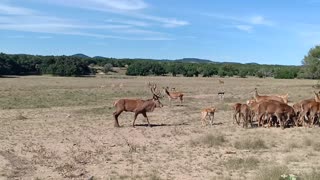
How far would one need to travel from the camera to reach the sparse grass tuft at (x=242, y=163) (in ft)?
50.4

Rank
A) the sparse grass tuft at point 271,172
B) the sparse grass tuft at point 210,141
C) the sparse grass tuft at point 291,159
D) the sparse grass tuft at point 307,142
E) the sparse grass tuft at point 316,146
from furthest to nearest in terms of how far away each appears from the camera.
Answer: the sparse grass tuft at point 210,141 → the sparse grass tuft at point 307,142 → the sparse grass tuft at point 316,146 → the sparse grass tuft at point 291,159 → the sparse grass tuft at point 271,172

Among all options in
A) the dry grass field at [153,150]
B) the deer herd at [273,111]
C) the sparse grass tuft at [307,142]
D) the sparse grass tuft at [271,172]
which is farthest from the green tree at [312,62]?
the sparse grass tuft at [271,172]

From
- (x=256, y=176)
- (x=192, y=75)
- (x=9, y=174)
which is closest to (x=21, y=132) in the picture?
(x=9, y=174)

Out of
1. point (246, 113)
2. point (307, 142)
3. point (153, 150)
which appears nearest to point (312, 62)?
point (246, 113)

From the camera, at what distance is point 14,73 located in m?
107

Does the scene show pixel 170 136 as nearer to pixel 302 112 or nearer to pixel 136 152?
pixel 136 152

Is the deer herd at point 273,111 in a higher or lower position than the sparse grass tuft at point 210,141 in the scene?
higher

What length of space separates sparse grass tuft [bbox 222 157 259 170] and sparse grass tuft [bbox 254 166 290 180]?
0.64 m

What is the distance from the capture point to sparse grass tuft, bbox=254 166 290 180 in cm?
1333

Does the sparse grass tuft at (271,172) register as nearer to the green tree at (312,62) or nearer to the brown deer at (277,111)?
the brown deer at (277,111)

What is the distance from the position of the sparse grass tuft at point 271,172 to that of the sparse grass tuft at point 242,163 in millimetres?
640

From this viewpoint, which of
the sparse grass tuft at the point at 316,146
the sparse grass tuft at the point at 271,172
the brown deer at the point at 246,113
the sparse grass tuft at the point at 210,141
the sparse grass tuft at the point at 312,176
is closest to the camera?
the sparse grass tuft at the point at 312,176

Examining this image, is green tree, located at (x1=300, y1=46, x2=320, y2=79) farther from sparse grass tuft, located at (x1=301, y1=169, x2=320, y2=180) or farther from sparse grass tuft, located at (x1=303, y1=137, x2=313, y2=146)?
sparse grass tuft, located at (x1=301, y1=169, x2=320, y2=180)

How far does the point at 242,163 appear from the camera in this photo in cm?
A: 1586
